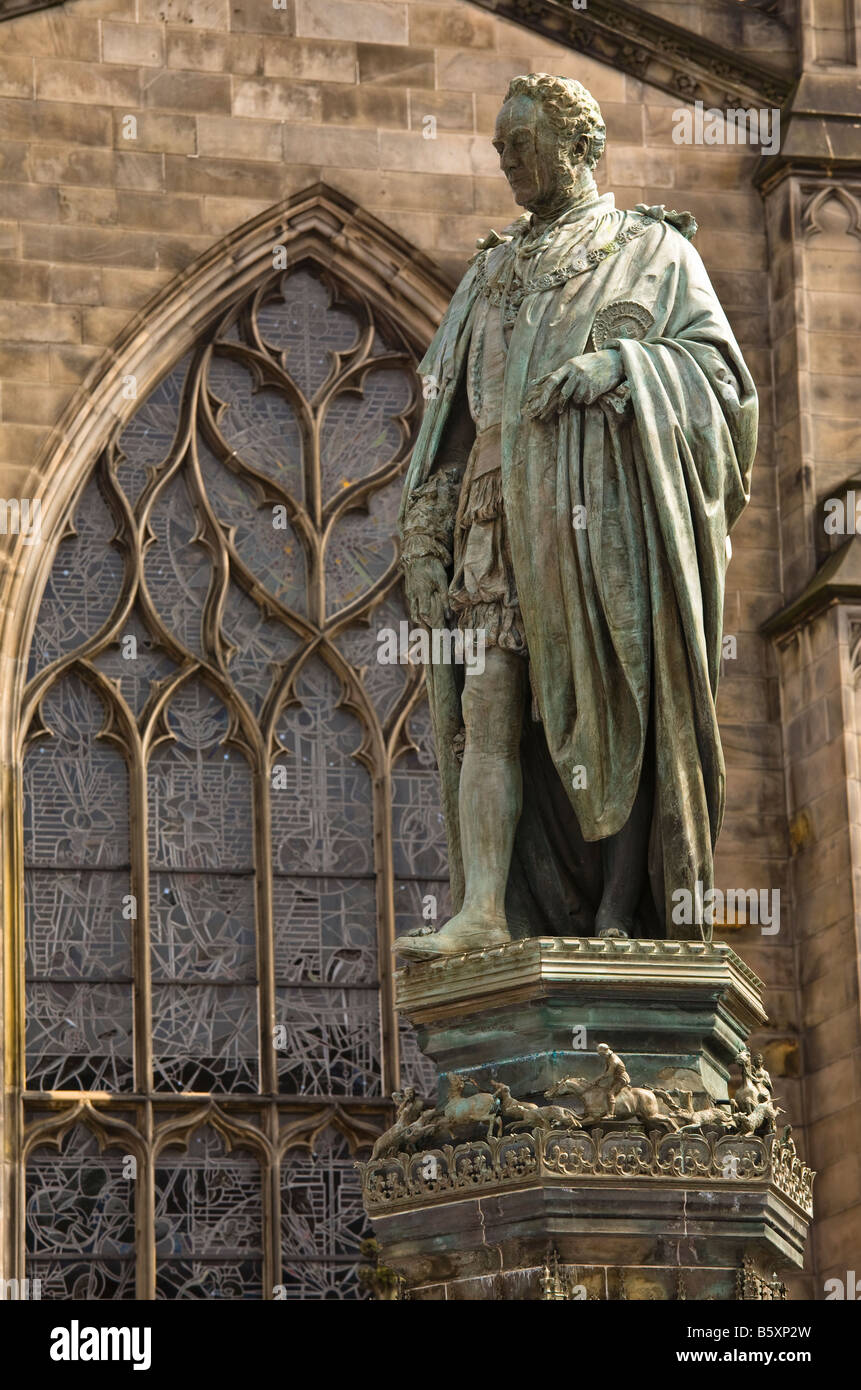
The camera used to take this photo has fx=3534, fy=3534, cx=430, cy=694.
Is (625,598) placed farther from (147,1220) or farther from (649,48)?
(649,48)

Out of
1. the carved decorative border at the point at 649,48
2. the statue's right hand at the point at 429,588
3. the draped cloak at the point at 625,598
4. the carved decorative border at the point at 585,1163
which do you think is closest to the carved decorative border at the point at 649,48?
the carved decorative border at the point at 649,48

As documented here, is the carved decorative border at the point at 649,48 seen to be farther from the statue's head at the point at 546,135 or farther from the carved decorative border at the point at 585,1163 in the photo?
the carved decorative border at the point at 585,1163

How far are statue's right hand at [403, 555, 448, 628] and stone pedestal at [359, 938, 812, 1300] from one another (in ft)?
2.92

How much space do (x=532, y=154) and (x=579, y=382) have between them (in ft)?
2.29

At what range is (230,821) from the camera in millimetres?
16188

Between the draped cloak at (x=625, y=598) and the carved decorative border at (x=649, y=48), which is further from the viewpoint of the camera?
the carved decorative border at (x=649, y=48)

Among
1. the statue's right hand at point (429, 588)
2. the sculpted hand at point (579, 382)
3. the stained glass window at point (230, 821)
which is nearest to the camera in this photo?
the sculpted hand at point (579, 382)

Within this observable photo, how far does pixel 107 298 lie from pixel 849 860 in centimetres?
431

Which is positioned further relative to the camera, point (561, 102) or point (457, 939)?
point (561, 102)

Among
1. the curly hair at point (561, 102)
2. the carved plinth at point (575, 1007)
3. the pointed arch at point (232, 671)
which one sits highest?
the pointed arch at point (232, 671)

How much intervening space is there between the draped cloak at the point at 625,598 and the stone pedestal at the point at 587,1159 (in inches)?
11.6

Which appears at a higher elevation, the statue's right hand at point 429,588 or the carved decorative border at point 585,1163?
the statue's right hand at point 429,588

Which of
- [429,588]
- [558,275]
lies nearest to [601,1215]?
[429,588]

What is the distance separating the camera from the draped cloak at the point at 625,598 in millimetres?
7539
